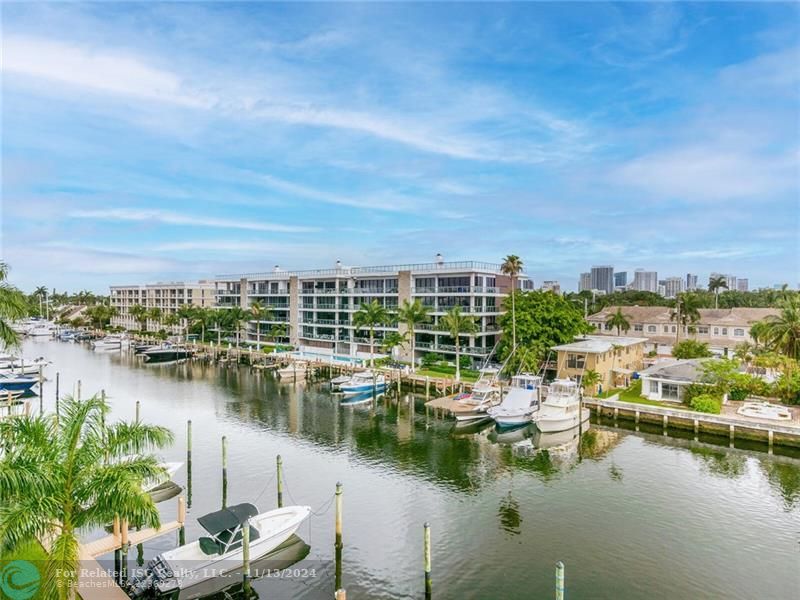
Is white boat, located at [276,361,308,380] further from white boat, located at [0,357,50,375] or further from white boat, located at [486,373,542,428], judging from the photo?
white boat, located at [486,373,542,428]

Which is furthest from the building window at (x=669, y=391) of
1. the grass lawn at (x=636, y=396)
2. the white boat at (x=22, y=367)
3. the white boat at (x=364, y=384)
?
the white boat at (x=22, y=367)

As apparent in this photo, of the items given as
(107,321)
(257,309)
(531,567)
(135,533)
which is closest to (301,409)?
(135,533)

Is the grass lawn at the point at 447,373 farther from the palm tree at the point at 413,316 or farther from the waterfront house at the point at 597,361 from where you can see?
the waterfront house at the point at 597,361

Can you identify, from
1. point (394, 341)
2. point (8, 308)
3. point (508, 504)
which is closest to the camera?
point (8, 308)

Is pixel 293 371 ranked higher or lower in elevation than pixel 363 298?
lower

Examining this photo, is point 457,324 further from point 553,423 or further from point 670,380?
point 670,380

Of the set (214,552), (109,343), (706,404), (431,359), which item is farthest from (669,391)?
(109,343)

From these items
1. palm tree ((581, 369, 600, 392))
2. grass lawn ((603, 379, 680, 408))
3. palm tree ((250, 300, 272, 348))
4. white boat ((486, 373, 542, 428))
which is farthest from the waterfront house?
palm tree ((250, 300, 272, 348))
